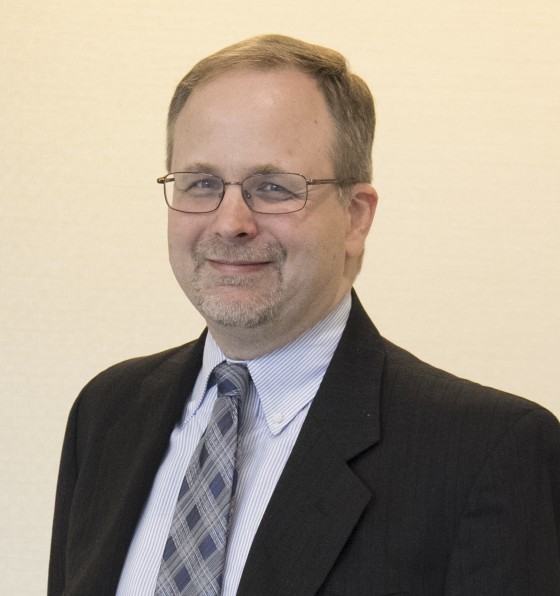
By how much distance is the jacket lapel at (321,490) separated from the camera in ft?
5.07

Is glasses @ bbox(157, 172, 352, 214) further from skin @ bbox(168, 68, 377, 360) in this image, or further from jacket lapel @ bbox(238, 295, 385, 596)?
jacket lapel @ bbox(238, 295, 385, 596)

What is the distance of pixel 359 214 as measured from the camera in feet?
6.11

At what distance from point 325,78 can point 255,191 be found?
9.4 inches

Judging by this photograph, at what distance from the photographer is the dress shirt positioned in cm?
165

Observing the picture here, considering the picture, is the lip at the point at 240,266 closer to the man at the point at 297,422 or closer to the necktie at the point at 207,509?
the man at the point at 297,422

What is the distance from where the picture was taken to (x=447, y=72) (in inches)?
116

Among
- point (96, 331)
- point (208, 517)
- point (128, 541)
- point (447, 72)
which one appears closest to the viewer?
point (208, 517)

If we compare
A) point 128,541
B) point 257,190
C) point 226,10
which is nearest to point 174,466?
point 128,541

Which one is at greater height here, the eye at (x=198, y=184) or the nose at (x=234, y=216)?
the eye at (x=198, y=184)

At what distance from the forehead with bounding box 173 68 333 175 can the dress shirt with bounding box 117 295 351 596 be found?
0.91 ft

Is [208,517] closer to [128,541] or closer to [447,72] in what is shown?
[128,541]

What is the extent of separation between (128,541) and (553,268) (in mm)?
1608

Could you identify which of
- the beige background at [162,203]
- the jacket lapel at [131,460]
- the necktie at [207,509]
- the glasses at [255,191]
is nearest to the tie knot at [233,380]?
the necktie at [207,509]

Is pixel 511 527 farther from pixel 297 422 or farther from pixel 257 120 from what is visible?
pixel 257 120
